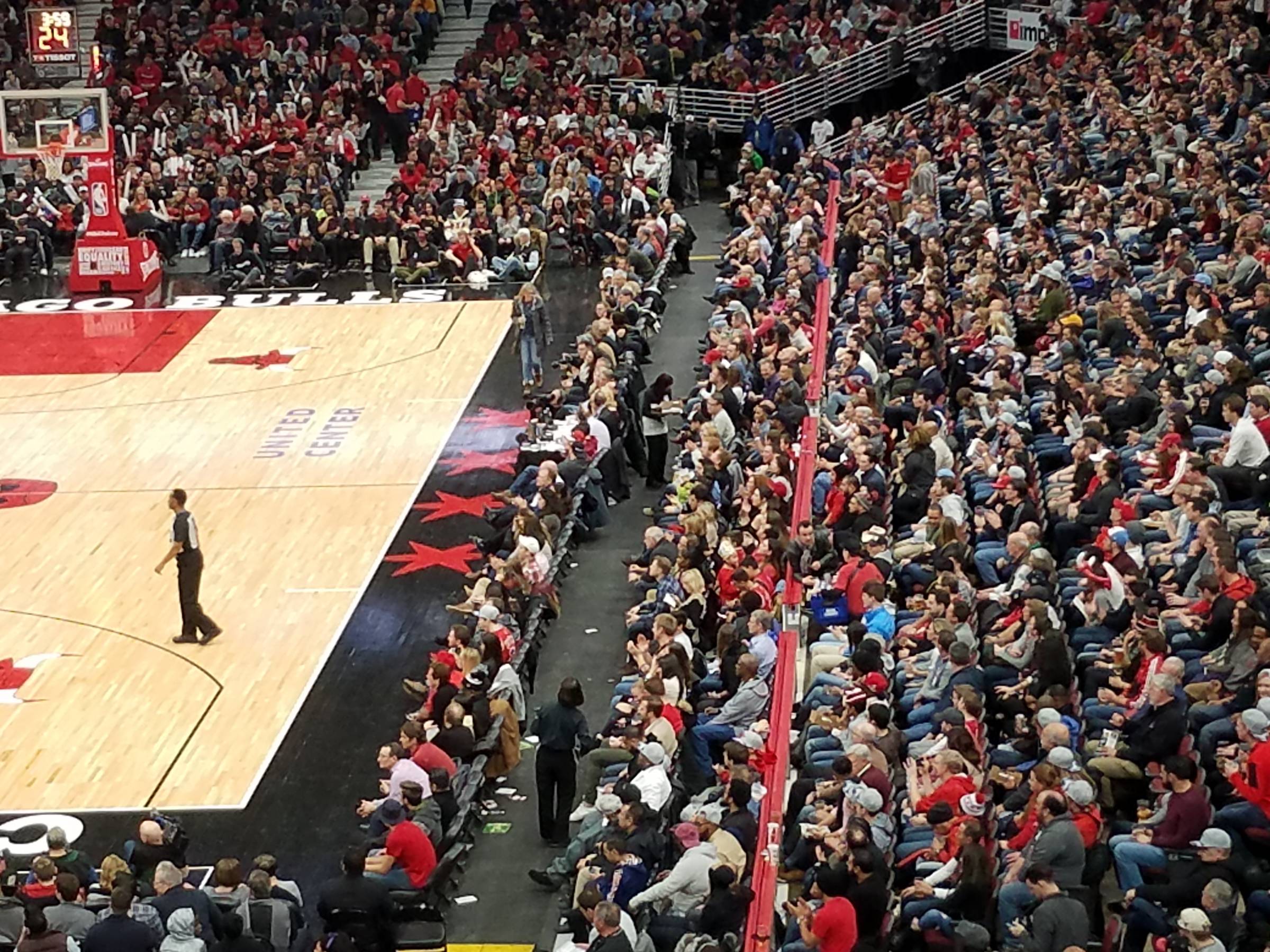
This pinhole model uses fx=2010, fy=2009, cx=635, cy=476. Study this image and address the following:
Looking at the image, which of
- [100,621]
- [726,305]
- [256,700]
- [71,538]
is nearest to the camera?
[256,700]

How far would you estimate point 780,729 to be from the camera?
501 inches

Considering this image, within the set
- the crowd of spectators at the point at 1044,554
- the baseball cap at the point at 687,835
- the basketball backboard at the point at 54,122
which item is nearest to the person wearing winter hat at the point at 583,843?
the baseball cap at the point at 687,835

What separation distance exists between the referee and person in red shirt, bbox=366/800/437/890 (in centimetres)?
486

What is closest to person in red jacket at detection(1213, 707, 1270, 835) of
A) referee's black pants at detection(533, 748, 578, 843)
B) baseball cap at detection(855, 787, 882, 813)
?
baseball cap at detection(855, 787, 882, 813)

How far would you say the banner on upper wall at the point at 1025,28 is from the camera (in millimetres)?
35500

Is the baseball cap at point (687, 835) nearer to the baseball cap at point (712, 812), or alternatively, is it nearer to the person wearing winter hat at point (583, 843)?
the baseball cap at point (712, 812)

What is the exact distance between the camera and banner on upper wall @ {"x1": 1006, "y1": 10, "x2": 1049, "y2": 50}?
35500 mm

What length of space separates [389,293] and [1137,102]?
11.2 m

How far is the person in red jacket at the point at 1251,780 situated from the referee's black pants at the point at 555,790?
4491mm

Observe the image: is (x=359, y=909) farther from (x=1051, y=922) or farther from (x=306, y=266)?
(x=306, y=266)

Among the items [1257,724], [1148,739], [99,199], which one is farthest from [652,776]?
[99,199]

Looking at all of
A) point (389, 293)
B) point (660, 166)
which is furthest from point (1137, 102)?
point (389, 293)

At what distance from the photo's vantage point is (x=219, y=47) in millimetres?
36219

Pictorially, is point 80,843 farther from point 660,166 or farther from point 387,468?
point 660,166
